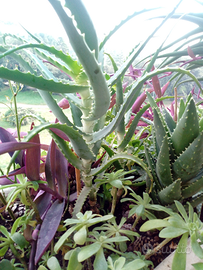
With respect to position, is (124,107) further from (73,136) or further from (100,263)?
(100,263)

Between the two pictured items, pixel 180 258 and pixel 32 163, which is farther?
pixel 32 163

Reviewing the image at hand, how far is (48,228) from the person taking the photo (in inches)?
12.0

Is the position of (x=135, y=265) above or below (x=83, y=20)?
below

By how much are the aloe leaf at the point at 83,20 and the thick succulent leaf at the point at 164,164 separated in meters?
0.20

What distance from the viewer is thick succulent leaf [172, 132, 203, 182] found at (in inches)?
11.4

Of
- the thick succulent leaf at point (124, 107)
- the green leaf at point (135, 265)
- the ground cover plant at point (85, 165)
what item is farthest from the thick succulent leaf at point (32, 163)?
the green leaf at point (135, 265)

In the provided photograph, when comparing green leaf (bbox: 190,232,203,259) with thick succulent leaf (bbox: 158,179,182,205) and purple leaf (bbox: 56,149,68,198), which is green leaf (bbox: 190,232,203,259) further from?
purple leaf (bbox: 56,149,68,198)

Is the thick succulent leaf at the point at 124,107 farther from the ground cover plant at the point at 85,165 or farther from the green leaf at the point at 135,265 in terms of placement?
the green leaf at the point at 135,265

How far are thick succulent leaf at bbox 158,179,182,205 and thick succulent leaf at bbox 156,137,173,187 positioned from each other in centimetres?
2

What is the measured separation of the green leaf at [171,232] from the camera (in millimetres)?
211

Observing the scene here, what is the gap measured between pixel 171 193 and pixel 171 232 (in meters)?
0.12

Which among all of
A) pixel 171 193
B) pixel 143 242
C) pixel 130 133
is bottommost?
pixel 143 242

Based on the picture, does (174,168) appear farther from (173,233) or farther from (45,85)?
(45,85)

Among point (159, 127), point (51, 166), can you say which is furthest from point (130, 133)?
point (51, 166)
